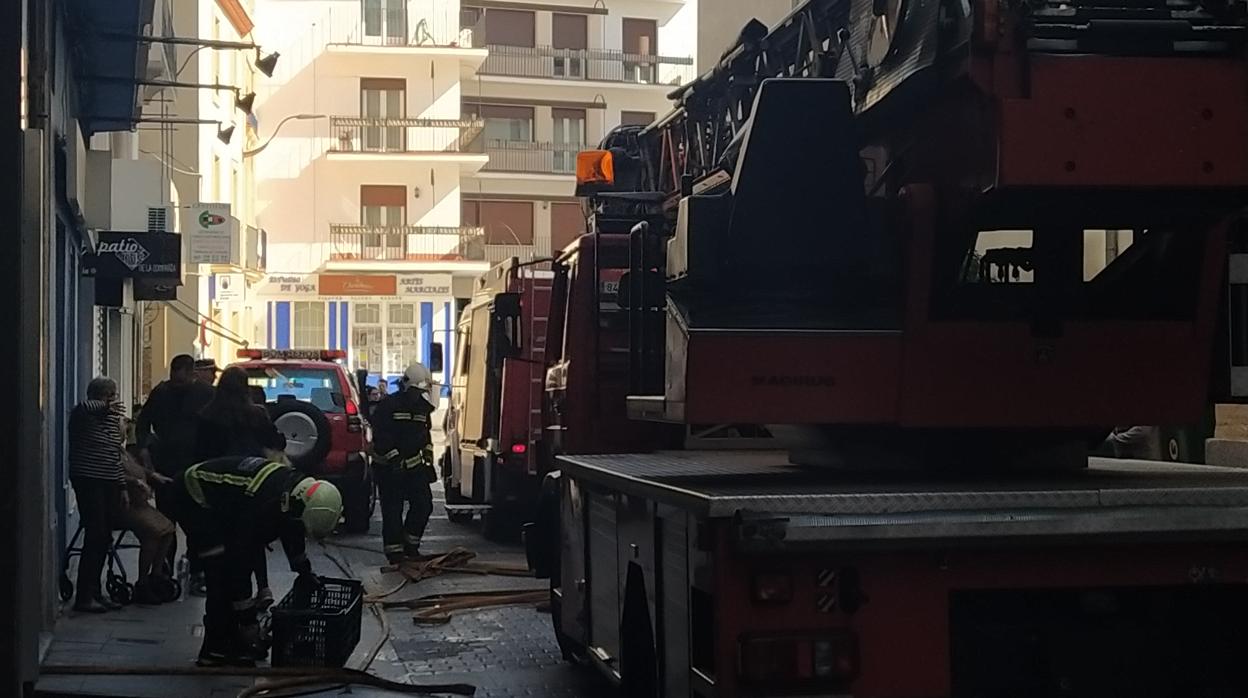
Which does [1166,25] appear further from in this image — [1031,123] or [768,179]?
[768,179]

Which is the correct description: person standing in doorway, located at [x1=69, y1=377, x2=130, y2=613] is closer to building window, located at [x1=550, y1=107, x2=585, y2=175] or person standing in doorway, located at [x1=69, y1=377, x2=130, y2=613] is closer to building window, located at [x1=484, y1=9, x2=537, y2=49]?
building window, located at [x1=550, y1=107, x2=585, y2=175]

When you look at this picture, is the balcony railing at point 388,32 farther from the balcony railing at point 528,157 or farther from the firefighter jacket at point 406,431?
the firefighter jacket at point 406,431

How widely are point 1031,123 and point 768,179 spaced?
3.57 ft

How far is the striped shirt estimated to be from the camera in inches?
435

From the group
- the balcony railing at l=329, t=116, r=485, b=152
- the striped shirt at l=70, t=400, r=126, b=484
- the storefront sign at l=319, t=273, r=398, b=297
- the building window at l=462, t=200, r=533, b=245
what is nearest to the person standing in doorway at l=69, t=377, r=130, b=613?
the striped shirt at l=70, t=400, r=126, b=484

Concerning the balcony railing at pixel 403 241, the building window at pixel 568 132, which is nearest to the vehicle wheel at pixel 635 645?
the balcony railing at pixel 403 241

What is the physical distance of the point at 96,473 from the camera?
11039 mm

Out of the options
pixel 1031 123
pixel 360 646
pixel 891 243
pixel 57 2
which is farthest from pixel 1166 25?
pixel 57 2

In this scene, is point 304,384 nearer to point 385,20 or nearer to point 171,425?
point 171,425

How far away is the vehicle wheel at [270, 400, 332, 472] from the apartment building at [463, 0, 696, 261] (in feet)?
108

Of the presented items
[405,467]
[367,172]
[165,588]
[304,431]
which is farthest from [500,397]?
[367,172]

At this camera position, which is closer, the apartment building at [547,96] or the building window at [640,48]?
the apartment building at [547,96]

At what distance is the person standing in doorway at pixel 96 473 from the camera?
11.1 m

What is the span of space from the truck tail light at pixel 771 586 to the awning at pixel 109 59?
10507mm
